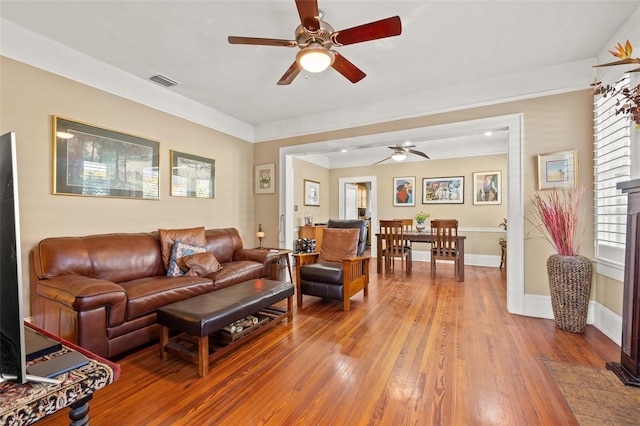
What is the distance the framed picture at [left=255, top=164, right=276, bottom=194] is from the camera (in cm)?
490

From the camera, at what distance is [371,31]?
1.91 metres

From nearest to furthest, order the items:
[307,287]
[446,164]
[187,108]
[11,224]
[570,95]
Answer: [11,224], [570,95], [307,287], [187,108], [446,164]

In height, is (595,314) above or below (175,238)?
below

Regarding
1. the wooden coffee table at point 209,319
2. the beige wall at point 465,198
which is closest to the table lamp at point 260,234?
the wooden coffee table at point 209,319

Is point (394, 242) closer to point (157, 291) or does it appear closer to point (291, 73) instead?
point (291, 73)

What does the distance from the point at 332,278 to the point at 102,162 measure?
2.84 m

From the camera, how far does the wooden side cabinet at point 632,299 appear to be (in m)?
1.74

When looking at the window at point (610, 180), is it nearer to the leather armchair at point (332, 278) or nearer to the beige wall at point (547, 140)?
the beige wall at point (547, 140)

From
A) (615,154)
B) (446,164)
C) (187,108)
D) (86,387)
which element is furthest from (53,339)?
(446,164)

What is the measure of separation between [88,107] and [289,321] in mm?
3056

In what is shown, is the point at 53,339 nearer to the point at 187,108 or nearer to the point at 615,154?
the point at 187,108

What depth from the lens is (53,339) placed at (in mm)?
1038

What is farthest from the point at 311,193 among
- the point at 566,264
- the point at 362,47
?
the point at 566,264

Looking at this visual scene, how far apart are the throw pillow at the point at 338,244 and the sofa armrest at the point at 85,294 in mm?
2418
